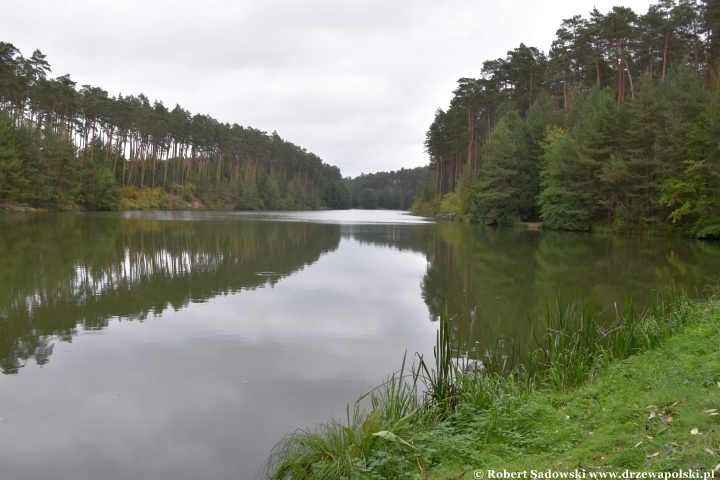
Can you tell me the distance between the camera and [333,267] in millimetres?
17891

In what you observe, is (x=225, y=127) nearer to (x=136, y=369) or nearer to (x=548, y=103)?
(x=548, y=103)

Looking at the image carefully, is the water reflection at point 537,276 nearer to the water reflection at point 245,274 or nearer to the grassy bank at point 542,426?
the water reflection at point 245,274

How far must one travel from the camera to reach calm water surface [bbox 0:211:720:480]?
5.05 m

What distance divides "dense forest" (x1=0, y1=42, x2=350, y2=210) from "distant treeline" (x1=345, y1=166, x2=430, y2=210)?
146 feet

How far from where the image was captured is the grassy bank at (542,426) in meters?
3.81

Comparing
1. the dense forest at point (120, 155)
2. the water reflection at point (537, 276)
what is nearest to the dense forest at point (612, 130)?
the water reflection at point (537, 276)

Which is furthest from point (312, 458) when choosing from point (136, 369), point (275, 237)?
point (275, 237)

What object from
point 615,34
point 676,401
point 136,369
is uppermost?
point 615,34

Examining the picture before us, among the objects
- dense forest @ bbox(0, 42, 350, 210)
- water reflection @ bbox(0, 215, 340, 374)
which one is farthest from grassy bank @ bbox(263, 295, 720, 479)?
dense forest @ bbox(0, 42, 350, 210)

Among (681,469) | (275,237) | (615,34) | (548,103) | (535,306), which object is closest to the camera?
(681,469)

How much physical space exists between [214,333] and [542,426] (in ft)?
19.3

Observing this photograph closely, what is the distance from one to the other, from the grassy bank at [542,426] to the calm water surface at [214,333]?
860 mm

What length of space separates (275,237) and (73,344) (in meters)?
21.7

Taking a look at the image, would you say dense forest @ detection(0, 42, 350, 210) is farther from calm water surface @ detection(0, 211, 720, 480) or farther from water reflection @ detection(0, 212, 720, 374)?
calm water surface @ detection(0, 211, 720, 480)
